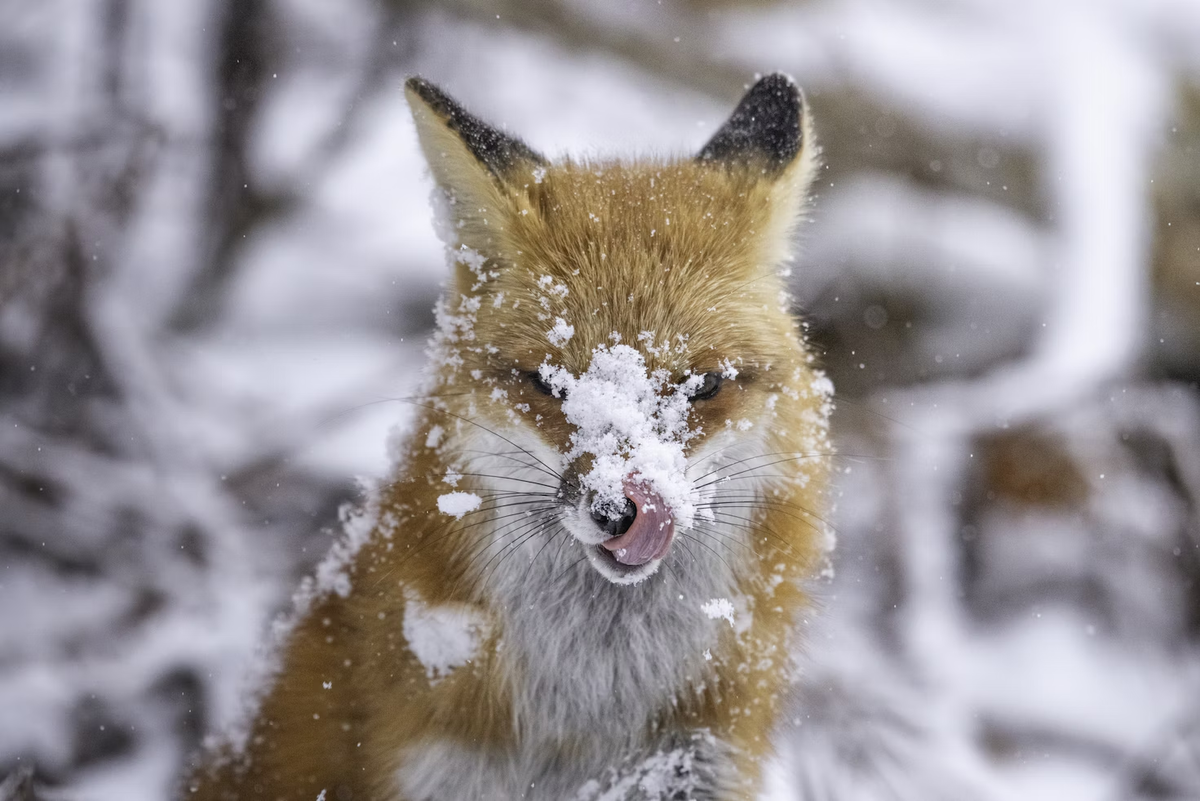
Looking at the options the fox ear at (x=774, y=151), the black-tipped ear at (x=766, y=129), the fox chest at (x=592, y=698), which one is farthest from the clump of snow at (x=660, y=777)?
the black-tipped ear at (x=766, y=129)

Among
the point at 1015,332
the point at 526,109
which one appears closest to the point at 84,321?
the point at 526,109

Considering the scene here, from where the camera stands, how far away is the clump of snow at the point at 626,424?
3.98ft

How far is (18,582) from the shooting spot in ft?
9.61

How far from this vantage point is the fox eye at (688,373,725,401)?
138 centimetres

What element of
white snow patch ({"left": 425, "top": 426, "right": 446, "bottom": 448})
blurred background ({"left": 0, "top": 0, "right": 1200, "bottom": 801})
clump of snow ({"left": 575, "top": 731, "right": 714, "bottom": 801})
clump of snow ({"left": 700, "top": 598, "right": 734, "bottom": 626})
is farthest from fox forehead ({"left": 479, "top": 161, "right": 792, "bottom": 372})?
blurred background ({"left": 0, "top": 0, "right": 1200, "bottom": 801})

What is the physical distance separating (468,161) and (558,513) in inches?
25.2

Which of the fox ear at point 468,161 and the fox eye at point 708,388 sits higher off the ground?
the fox ear at point 468,161

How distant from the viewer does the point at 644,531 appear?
117cm

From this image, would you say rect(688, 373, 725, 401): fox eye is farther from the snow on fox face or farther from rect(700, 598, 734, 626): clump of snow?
rect(700, 598, 734, 626): clump of snow

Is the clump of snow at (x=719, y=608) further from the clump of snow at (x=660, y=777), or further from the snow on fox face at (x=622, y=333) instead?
the clump of snow at (x=660, y=777)

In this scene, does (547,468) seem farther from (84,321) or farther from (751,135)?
(84,321)

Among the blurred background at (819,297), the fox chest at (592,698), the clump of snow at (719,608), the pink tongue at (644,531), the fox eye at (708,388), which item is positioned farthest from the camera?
the blurred background at (819,297)

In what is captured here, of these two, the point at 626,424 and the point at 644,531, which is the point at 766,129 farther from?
the point at 644,531

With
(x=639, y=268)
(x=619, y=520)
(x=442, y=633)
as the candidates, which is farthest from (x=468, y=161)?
(x=442, y=633)
